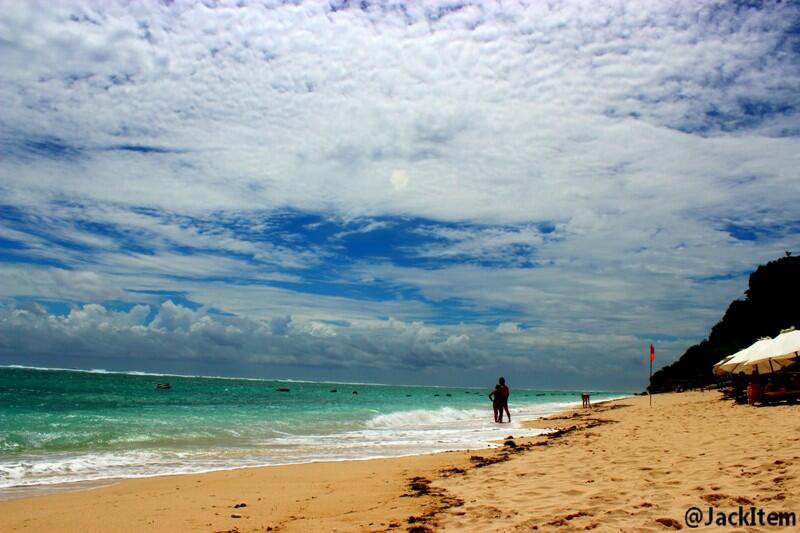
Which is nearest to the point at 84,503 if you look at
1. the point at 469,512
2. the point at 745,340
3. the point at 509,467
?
the point at 469,512

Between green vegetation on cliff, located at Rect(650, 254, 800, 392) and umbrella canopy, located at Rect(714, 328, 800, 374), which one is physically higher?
green vegetation on cliff, located at Rect(650, 254, 800, 392)

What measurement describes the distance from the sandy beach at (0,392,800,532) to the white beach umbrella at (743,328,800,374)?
8.49 m

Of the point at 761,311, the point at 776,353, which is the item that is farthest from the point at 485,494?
the point at 761,311

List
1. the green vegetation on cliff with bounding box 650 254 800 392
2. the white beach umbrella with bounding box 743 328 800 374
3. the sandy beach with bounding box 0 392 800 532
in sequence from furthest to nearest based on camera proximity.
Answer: the green vegetation on cliff with bounding box 650 254 800 392
the white beach umbrella with bounding box 743 328 800 374
the sandy beach with bounding box 0 392 800 532

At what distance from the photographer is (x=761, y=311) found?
1934 inches

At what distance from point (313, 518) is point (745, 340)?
53305mm

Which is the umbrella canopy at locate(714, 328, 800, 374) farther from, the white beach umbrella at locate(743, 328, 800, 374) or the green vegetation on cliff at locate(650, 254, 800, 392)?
the green vegetation on cliff at locate(650, 254, 800, 392)

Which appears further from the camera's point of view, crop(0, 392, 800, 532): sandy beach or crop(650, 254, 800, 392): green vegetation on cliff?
crop(650, 254, 800, 392): green vegetation on cliff

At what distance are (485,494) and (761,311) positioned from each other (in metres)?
51.7

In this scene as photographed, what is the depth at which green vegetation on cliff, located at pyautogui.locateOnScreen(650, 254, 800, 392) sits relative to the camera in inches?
1784

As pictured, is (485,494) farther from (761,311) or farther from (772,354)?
(761,311)

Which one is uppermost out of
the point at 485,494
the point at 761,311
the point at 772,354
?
the point at 761,311

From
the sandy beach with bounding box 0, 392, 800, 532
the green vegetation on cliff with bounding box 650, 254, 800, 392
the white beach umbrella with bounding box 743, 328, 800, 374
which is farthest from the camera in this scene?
the green vegetation on cliff with bounding box 650, 254, 800, 392

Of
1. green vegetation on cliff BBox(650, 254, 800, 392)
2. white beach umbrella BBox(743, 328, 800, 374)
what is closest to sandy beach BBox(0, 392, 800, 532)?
white beach umbrella BBox(743, 328, 800, 374)
